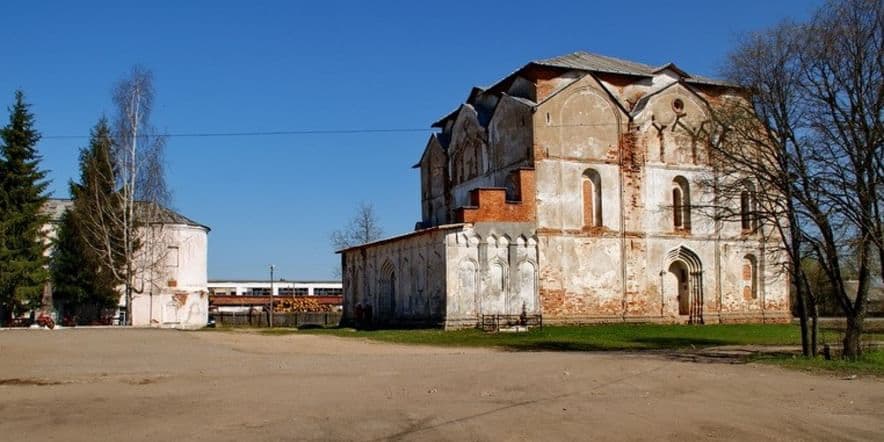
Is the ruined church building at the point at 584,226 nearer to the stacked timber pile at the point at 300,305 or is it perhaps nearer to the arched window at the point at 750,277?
the arched window at the point at 750,277

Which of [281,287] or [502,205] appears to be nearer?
[502,205]

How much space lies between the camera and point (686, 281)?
42.5m

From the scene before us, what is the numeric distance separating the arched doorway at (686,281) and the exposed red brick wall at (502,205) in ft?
26.7

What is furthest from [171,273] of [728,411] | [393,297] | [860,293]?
[728,411]

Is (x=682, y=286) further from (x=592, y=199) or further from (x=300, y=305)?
(x=300, y=305)

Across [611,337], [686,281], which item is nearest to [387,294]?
[686,281]

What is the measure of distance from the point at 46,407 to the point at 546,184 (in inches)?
1152

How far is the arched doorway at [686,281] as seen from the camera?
41906mm

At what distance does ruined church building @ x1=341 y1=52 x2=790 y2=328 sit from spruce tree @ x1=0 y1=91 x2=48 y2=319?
2168 cm

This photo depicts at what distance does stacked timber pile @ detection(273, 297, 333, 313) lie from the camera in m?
87.6

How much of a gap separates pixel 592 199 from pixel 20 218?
3443 cm

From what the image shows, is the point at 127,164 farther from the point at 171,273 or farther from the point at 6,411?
the point at 6,411

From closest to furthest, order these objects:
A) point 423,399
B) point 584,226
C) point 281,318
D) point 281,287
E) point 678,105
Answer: point 423,399 → point 584,226 → point 678,105 → point 281,318 → point 281,287

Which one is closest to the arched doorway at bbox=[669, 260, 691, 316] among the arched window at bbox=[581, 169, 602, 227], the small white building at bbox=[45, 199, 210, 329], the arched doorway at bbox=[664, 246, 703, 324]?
the arched doorway at bbox=[664, 246, 703, 324]
